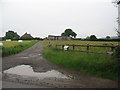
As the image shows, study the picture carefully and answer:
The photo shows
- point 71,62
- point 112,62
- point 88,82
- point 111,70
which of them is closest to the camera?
point 88,82

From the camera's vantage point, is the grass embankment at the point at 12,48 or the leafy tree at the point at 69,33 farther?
the leafy tree at the point at 69,33

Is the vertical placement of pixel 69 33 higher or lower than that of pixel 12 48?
higher

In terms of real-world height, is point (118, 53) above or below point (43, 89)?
above

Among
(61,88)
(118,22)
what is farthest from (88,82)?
(118,22)

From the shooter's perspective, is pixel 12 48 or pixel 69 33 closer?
pixel 12 48

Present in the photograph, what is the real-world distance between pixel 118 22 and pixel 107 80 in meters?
3.62

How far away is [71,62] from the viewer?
422 inches

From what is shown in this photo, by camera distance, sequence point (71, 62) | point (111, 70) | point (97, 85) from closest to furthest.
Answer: point (97, 85) → point (111, 70) → point (71, 62)

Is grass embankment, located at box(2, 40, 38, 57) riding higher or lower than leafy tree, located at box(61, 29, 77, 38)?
lower

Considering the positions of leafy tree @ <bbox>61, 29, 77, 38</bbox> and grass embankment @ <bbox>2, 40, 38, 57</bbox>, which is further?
leafy tree @ <bbox>61, 29, 77, 38</bbox>

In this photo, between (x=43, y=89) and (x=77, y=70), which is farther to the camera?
(x=77, y=70)

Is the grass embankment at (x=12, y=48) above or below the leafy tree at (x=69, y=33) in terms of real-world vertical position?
below

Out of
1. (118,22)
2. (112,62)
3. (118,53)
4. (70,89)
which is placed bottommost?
(70,89)

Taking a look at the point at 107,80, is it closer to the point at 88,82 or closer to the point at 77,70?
the point at 88,82
